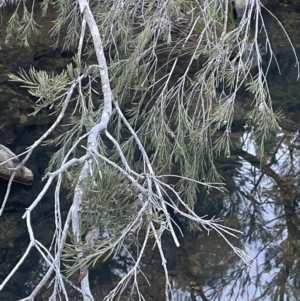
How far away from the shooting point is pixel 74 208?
4.69ft

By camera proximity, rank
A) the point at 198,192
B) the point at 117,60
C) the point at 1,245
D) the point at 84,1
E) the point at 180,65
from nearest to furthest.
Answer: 1. the point at 84,1
2. the point at 117,60
3. the point at 1,245
4. the point at 198,192
5. the point at 180,65

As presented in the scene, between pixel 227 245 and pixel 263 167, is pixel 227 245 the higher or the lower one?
the lower one

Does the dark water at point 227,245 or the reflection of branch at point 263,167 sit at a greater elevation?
the reflection of branch at point 263,167

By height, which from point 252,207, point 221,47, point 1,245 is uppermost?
point 221,47

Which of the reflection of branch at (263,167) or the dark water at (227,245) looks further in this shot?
the reflection of branch at (263,167)

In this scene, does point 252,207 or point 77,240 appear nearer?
point 77,240

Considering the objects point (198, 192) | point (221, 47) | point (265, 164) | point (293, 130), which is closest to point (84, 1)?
point (221, 47)

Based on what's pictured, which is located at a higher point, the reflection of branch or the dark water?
the reflection of branch

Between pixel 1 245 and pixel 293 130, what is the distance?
2.48 meters

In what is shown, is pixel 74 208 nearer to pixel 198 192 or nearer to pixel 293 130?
pixel 198 192

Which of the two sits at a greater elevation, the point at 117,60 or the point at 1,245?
the point at 117,60

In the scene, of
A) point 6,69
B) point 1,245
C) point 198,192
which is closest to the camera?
point 1,245

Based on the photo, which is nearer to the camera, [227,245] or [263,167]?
[227,245]

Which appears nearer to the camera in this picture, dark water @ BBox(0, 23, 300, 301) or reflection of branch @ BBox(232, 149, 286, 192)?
dark water @ BBox(0, 23, 300, 301)
